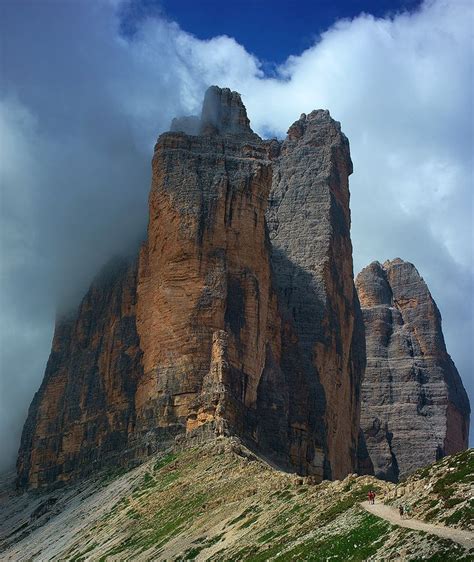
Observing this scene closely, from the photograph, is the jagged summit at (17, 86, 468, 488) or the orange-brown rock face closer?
the jagged summit at (17, 86, 468, 488)

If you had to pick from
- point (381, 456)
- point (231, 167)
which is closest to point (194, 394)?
point (231, 167)

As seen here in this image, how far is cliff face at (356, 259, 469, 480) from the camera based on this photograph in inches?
6767

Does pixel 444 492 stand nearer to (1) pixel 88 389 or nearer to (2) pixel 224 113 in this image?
(1) pixel 88 389

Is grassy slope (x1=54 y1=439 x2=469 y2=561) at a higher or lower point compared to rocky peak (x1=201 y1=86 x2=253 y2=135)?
lower

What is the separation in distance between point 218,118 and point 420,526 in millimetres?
92353

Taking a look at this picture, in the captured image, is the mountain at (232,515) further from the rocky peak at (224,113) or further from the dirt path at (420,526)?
the rocky peak at (224,113)

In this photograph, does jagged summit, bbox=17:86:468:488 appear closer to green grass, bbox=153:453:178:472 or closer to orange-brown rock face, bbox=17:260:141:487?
orange-brown rock face, bbox=17:260:141:487

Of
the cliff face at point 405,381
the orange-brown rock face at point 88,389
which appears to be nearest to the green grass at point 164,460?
the orange-brown rock face at point 88,389

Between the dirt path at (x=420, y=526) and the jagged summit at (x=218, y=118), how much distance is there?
8043 cm

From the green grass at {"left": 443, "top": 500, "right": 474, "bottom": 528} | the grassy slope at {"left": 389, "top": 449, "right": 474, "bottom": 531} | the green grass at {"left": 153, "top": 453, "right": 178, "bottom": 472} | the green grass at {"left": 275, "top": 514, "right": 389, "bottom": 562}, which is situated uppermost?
the green grass at {"left": 153, "top": 453, "right": 178, "bottom": 472}

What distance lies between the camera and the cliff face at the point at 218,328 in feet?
380

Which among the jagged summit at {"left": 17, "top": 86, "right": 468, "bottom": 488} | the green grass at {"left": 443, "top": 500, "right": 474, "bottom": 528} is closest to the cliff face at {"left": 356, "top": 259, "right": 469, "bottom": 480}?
the jagged summit at {"left": 17, "top": 86, "right": 468, "bottom": 488}

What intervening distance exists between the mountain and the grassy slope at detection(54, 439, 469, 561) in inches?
3.9

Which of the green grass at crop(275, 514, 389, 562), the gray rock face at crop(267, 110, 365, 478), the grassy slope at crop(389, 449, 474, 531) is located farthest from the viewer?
the gray rock face at crop(267, 110, 365, 478)
